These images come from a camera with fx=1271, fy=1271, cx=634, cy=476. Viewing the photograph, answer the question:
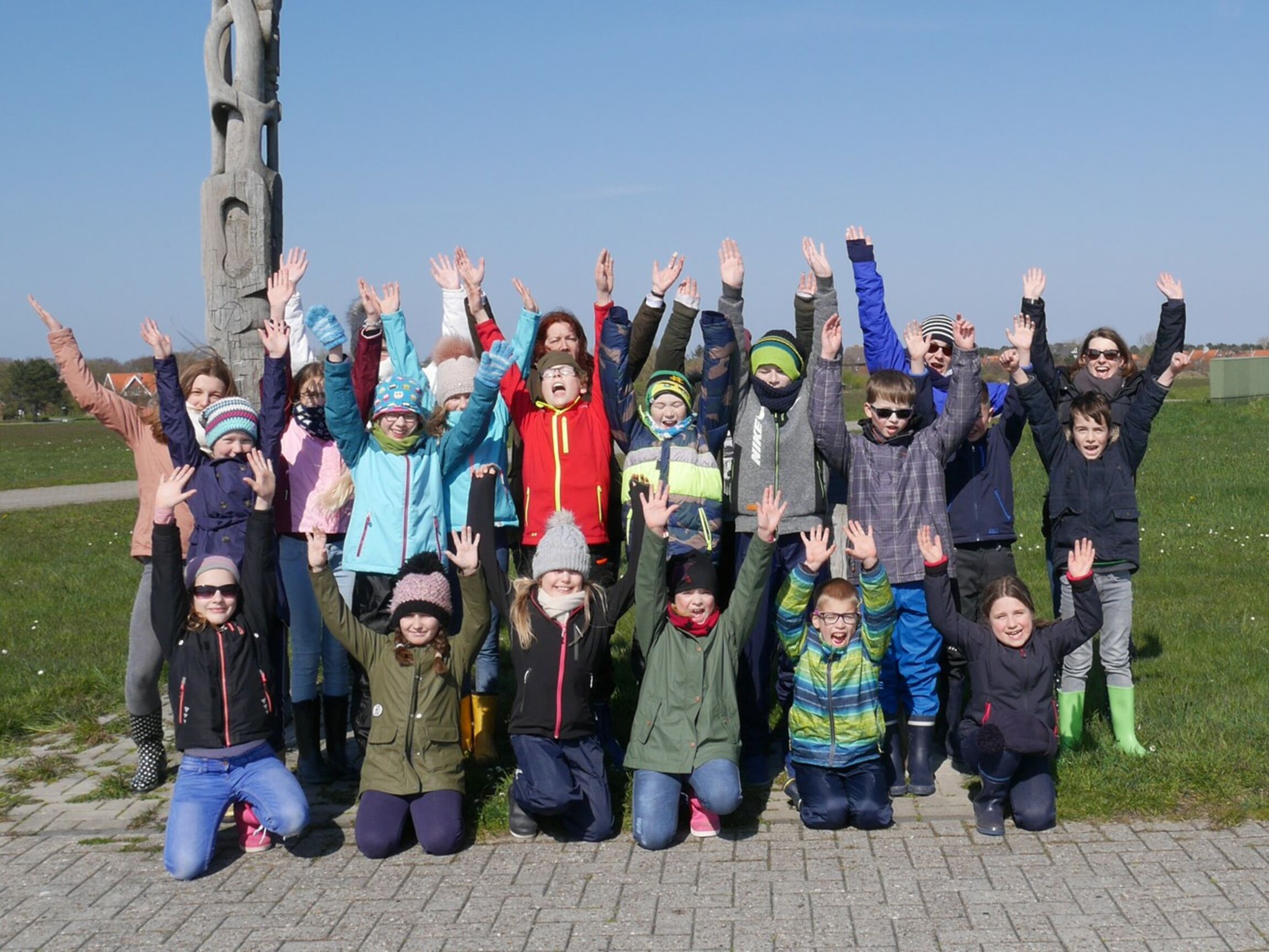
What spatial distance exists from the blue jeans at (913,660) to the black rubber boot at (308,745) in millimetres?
2595

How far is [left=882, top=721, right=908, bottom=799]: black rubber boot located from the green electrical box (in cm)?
3316

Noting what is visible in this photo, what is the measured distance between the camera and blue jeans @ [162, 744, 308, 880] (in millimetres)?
4797

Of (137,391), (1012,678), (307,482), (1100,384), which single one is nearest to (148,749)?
(307,482)

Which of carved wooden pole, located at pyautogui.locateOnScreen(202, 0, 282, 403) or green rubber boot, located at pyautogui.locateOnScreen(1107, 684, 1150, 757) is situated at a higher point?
carved wooden pole, located at pyautogui.locateOnScreen(202, 0, 282, 403)

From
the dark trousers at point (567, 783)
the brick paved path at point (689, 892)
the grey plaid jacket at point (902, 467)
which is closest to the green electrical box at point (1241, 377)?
the grey plaid jacket at point (902, 467)

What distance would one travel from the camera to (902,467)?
5.61m

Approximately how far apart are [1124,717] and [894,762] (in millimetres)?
1109

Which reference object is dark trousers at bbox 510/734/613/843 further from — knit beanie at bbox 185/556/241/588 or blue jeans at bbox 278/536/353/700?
knit beanie at bbox 185/556/241/588

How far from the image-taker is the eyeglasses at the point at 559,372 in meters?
5.82

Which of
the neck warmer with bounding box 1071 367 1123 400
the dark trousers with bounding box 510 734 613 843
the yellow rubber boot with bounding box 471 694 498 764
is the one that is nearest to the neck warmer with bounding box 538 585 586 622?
the dark trousers with bounding box 510 734 613 843

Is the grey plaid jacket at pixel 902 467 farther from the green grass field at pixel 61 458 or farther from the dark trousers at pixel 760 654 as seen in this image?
the green grass field at pixel 61 458

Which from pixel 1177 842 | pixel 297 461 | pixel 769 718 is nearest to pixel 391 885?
pixel 297 461

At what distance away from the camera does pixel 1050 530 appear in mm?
6066

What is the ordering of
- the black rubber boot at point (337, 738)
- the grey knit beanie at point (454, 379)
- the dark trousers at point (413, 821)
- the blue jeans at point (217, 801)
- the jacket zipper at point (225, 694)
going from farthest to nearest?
the grey knit beanie at point (454, 379), the black rubber boot at point (337, 738), the jacket zipper at point (225, 694), the dark trousers at point (413, 821), the blue jeans at point (217, 801)
